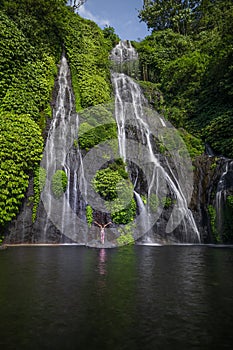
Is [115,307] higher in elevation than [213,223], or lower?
lower

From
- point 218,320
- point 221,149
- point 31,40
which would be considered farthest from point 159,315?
point 31,40

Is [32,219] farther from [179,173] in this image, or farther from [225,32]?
[225,32]

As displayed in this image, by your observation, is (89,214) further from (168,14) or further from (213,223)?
(168,14)

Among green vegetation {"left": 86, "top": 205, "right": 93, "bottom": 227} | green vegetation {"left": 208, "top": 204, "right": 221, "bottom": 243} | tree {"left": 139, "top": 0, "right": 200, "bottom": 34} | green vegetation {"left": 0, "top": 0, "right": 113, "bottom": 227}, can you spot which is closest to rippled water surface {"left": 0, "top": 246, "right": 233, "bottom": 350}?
Result: green vegetation {"left": 86, "top": 205, "right": 93, "bottom": 227}

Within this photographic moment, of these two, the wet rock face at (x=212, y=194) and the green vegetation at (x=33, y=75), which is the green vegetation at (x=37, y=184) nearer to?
the green vegetation at (x=33, y=75)

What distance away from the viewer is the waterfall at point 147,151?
46.7 ft

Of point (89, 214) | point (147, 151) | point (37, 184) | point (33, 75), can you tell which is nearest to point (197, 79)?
point (147, 151)

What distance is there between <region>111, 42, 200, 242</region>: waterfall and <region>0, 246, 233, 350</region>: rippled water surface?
23.8 feet

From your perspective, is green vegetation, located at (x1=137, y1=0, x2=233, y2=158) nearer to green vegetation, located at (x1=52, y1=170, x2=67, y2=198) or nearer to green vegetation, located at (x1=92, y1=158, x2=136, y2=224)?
green vegetation, located at (x1=92, y1=158, x2=136, y2=224)

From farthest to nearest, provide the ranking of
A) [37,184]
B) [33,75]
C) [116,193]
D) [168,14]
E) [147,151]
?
[168,14], [33,75], [147,151], [116,193], [37,184]

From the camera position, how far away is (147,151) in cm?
1670

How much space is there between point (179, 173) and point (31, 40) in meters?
Answer: 12.7

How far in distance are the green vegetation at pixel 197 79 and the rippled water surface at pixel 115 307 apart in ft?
41.9

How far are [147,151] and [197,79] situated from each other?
979 centimetres
